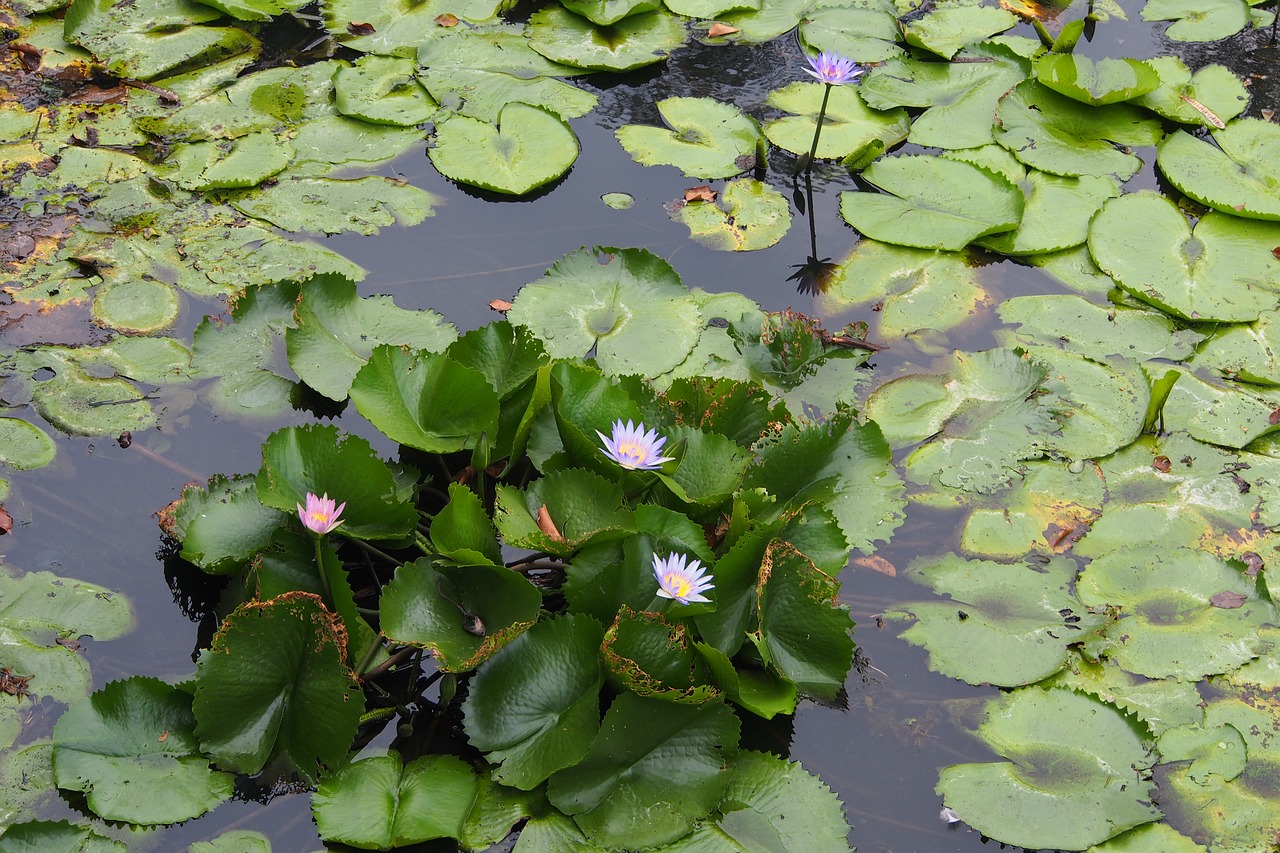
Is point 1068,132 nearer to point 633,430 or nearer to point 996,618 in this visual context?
point 996,618

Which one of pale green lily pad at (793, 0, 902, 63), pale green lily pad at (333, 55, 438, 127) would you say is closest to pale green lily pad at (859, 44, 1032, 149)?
pale green lily pad at (793, 0, 902, 63)

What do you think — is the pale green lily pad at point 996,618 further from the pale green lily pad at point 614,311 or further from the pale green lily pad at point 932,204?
the pale green lily pad at point 932,204

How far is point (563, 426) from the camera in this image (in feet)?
9.16

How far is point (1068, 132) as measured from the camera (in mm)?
4520

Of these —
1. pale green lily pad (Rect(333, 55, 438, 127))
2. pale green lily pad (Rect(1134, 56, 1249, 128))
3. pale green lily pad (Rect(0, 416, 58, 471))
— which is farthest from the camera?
pale green lily pad (Rect(1134, 56, 1249, 128))

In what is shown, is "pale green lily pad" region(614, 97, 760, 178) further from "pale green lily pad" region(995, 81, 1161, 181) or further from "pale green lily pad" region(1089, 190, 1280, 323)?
"pale green lily pad" region(1089, 190, 1280, 323)

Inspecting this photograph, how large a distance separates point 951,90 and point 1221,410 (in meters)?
2.03

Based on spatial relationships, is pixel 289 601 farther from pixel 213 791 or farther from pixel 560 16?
pixel 560 16

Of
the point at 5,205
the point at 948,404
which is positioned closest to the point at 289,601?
the point at 948,404

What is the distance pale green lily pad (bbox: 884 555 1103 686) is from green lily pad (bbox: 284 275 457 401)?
1.67 metres

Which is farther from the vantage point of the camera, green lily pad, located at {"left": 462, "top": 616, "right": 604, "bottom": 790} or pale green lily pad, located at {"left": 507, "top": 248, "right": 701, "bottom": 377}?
pale green lily pad, located at {"left": 507, "top": 248, "right": 701, "bottom": 377}

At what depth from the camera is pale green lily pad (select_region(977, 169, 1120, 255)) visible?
3.96 meters

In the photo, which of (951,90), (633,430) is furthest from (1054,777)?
(951,90)

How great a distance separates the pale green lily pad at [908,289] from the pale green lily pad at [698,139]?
709 mm
